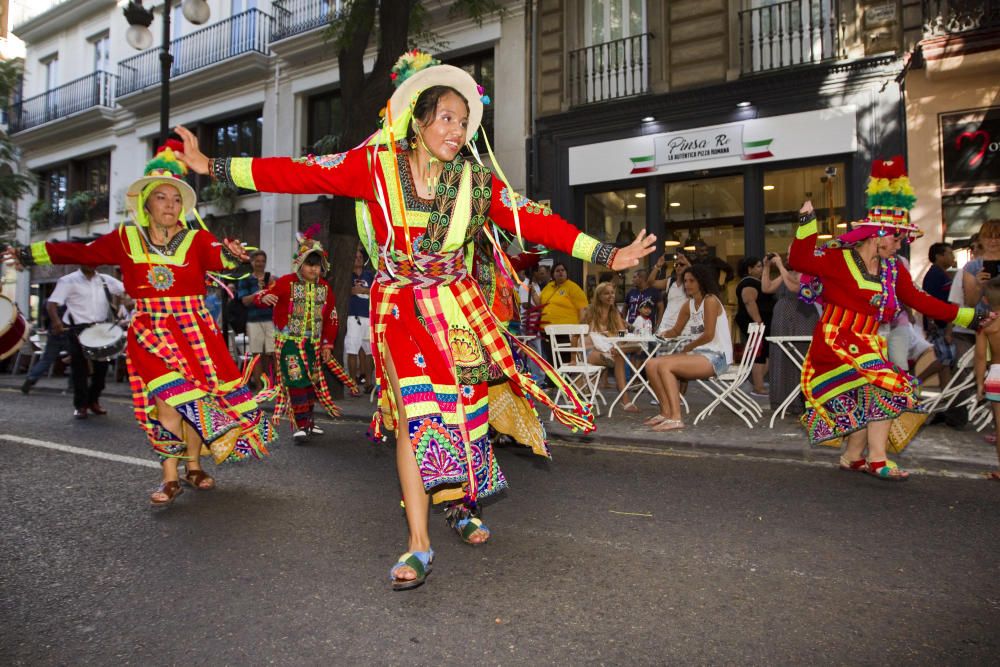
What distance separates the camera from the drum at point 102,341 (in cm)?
785

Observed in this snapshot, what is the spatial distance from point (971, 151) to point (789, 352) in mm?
6571

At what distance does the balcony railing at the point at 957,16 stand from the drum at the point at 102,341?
Result: 1195 cm

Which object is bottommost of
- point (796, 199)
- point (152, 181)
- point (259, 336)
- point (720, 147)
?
point (259, 336)

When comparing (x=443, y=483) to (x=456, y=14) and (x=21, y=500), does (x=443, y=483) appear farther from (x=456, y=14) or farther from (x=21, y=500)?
(x=456, y=14)

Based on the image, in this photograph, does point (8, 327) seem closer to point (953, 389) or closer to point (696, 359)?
point (696, 359)

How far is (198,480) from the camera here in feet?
15.8

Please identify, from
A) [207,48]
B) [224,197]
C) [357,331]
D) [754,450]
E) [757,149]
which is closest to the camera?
[754,450]

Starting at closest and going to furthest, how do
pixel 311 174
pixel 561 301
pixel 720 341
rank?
pixel 311 174 → pixel 720 341 → pixel 561 301

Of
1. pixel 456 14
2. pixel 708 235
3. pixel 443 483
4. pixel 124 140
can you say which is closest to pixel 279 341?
pixel 443 483

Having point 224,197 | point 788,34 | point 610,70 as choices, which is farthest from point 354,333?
point 224,197

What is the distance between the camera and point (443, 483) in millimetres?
3041

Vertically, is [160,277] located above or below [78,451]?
above

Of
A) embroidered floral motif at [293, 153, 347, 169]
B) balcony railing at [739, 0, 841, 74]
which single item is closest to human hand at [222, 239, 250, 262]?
embroidered floral motif at [293, 153, 347, 169]

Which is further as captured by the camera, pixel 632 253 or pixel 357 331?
pixel 357 331
